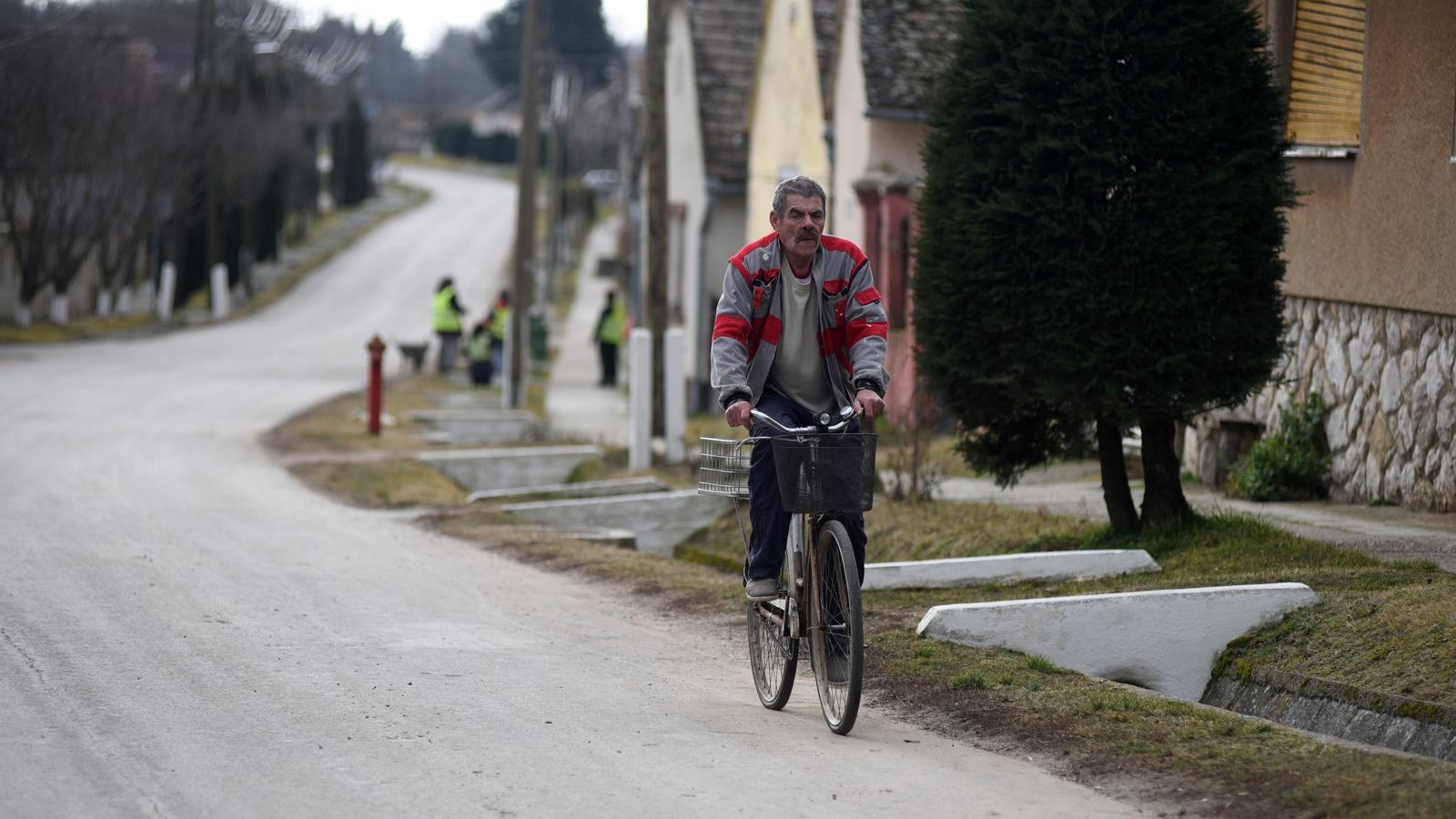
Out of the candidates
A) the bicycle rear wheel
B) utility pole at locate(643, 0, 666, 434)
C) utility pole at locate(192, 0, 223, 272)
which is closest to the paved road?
the bicycle rear wheel

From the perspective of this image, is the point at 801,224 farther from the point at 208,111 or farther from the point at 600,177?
the point at 600,177

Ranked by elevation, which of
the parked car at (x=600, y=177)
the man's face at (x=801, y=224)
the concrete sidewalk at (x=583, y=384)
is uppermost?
the parked car at (x=600, y=177)

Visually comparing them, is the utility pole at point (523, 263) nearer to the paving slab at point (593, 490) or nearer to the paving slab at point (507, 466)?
the paving slab at point (507, 466)

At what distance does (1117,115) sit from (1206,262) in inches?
36.7

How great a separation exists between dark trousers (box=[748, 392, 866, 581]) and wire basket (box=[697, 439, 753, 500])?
0.04m

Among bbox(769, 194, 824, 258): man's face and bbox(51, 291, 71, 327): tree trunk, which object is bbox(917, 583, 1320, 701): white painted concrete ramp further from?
bbox(51, 291, 71, 327): tree trunk

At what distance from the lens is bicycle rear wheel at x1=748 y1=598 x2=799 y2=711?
23.2ft

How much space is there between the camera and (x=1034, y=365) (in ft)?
32.4

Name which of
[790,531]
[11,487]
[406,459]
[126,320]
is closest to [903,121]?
[406,459]

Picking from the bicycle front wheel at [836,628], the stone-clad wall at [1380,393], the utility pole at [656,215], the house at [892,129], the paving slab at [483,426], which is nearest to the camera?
the bicycle front wheel at [836,628]

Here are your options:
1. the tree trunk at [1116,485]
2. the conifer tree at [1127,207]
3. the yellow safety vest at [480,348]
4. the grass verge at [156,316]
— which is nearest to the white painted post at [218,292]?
the grass verge at [156,316]

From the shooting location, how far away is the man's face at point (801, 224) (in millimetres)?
6891

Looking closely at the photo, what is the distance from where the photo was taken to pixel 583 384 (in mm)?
40000

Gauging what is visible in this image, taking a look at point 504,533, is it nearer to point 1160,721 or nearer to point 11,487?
point 11,487
